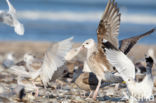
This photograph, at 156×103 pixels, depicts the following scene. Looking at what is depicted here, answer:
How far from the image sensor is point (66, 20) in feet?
86.3

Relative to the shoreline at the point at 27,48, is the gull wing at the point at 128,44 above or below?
below

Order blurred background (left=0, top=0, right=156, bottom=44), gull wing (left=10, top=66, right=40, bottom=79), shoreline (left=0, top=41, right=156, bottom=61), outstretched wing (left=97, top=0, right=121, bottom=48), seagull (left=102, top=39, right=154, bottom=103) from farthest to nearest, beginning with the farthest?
1. blurred background (left=0, top=0, right=156, bottom=44)
2. shoreline (left=0, top=41, right=156, bottom=61)
3. gull wing (left=10, top=66, right=40, bottom=79)
4. outstretched wing (left=97, top=0, right=121, bottom=48)
5. seagull (left=102, top=39, right=154, bottom=103)

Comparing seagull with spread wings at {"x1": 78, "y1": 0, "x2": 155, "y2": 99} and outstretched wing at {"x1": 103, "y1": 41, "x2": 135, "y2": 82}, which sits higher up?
seagull with spread wings at {"x1": 78, "y1": 0, "x2": 155, "y2": 99}

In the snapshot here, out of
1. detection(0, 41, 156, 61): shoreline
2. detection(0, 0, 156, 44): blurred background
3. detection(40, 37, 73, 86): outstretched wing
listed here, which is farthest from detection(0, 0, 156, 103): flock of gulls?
detection(0, 41, 156, 61): shoreline

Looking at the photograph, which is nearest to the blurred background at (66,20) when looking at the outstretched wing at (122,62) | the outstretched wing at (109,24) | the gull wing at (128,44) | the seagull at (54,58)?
the gull wing at (128,44)

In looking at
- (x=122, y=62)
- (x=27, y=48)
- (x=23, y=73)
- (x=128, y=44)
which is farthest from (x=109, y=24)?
(x=27, y=48)

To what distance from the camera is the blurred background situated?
18156 mm

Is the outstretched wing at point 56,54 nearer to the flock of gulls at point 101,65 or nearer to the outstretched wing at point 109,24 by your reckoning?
the flock of gulls at point 101,65

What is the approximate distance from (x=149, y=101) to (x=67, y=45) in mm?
1475

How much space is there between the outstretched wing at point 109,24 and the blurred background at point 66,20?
3.80m

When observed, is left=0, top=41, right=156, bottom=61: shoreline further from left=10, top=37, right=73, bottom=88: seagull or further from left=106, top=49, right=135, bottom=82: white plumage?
left=106, top=49, right=135, bottom=82: white plumage

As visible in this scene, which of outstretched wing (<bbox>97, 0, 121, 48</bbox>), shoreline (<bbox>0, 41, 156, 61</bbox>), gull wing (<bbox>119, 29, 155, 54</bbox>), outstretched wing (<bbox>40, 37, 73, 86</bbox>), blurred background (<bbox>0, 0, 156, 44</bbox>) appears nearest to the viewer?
outstretched wing (<bbox>40, 37, 73, 86</bbox>)

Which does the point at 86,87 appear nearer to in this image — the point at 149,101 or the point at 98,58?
the point at 98,58

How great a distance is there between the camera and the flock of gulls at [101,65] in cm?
521
